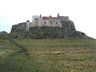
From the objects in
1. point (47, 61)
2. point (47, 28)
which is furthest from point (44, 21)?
point (47, 61)

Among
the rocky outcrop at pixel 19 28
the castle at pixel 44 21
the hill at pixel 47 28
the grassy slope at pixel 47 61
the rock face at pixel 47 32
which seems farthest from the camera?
the rocky outcrop at pixel 19 28

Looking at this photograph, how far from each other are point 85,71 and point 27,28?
121096 millimetres

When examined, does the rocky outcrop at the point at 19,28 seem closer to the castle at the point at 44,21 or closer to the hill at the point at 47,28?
the hill at the point at 47,28

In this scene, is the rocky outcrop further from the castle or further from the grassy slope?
the grassy slope

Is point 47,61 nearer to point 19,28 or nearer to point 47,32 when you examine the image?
point 47,32

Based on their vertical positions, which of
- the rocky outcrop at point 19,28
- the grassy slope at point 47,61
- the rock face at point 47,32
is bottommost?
the grassy slope at point 47,61

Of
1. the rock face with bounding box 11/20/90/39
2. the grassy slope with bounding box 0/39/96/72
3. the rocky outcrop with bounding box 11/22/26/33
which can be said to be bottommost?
the grassy slope with bounding box 0/39/96/72

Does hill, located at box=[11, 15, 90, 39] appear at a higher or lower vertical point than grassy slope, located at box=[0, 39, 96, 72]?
higher

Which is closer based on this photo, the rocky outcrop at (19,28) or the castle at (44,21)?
the castle at (44,21)

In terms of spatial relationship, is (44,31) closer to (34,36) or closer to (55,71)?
(34,36)

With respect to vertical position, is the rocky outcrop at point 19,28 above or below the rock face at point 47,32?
above

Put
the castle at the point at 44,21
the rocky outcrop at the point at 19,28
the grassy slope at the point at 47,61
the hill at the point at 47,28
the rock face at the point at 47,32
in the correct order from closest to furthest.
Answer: the grassy slope at the point at 47,61 < the rock face at the point at 47,32 < the hill at the point at 47,28 < the castle at the point at 44,21 < the rocky outcrop at the point at 19,28

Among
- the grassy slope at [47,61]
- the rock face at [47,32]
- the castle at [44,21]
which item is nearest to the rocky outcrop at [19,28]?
the rock face at [47,32]

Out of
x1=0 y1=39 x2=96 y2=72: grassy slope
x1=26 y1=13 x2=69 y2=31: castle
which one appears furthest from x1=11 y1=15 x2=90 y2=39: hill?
x1=0 y1=39 x2=96 y2=72: grassy slope
